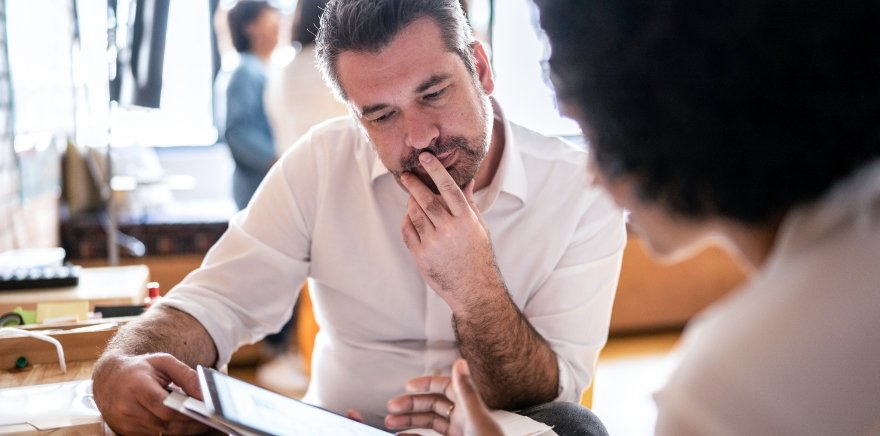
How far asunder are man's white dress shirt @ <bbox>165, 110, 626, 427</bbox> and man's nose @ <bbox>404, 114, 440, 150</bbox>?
0.17 m

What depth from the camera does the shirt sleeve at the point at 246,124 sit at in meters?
3.01

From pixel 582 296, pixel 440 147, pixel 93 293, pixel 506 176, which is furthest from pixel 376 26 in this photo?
pixel 93 293

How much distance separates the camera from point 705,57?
1.78ft

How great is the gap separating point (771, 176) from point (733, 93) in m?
0.07

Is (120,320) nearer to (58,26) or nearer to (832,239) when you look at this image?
(832,239)

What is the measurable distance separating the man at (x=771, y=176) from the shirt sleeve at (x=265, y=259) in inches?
36.5

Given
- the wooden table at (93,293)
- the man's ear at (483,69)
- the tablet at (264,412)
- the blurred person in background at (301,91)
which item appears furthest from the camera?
the blurred person in background at (301,91)

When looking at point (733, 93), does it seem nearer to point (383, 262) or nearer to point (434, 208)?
point (434, 208)

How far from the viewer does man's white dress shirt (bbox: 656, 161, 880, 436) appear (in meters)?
0.52

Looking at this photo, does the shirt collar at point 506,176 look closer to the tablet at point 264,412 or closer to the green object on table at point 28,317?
the tablet at point 264,412

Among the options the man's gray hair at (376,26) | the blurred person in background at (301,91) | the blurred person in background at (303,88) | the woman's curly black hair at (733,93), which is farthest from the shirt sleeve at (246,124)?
the woman's curly black hair at (733,93)

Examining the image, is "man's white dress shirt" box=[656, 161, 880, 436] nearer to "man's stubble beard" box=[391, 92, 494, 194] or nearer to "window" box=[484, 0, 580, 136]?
"man's stubble beard" box=[391, 92, 494, 194]

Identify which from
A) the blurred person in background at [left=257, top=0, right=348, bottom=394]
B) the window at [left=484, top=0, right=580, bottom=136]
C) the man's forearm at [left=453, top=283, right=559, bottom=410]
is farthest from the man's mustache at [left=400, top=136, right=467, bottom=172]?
the window at [left=484, top=0, right=580, bottom=136]

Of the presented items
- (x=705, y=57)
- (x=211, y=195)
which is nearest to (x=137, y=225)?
(x=211, y=195)
